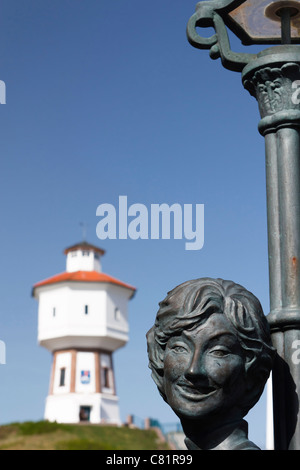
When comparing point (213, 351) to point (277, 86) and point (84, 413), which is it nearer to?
point (277, 86)

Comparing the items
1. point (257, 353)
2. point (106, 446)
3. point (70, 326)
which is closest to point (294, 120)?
point (257, 353)

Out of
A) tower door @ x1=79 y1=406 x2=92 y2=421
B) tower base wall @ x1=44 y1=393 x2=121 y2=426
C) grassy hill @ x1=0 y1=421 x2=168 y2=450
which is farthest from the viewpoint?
tower door @ x1=79 y1=406 x2=92 y2=421

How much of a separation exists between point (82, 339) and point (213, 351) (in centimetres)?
4342

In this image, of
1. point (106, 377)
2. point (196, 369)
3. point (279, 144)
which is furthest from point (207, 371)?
point (106, 377)

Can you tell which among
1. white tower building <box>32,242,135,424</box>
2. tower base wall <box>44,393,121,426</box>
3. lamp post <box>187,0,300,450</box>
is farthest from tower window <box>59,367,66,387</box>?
lamp post <box>187,0,300,450</box>

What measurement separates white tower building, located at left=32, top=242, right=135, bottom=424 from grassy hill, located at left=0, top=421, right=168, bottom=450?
508 cm

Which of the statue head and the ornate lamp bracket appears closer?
the statue head

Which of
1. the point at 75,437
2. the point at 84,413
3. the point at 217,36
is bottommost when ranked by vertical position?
the point at 217,36

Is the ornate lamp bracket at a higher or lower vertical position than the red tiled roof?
lower

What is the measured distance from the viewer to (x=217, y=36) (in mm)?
3037

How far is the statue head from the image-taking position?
250 cm

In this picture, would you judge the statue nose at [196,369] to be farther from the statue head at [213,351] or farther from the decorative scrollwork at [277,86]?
the decorative scrollwork at [277,86]

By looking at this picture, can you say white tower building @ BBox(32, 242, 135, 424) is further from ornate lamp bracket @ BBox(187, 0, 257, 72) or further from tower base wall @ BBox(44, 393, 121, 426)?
ornate lamp bracket @ BBox(187, 0, 257, 72)

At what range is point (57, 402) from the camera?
1817 inches
